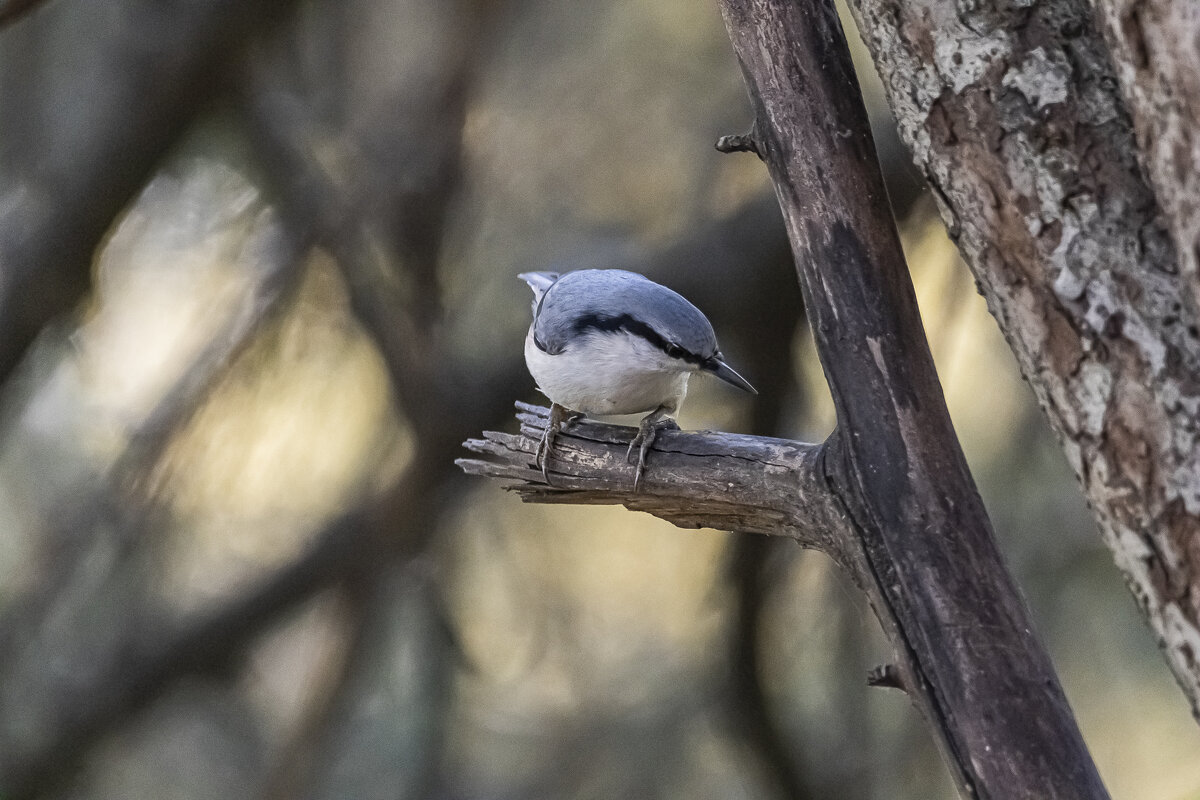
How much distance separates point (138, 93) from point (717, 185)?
139 cm

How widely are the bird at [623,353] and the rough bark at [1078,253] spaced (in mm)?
521

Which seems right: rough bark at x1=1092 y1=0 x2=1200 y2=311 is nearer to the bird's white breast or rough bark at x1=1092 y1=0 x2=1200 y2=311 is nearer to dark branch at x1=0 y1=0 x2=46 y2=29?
the bird's white breast

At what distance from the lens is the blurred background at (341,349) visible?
2375 millimetres

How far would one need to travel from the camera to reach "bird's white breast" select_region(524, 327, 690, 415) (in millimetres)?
1278

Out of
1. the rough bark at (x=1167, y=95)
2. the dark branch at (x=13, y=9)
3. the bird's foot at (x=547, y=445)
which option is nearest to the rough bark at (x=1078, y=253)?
the rough bark at (x=1167, y=95)

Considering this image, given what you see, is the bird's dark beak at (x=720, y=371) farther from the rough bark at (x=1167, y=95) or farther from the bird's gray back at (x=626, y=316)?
the rough bark at (x=1167, y=95)

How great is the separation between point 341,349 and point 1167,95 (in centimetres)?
220

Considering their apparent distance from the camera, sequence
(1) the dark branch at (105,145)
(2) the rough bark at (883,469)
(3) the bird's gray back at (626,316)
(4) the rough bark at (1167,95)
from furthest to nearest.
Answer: (1) the dark branch at (105,145), (3) the bird's gray back at (626,316), (2) the rough bark at (883,469), (4) the rough bark at (1167,95)

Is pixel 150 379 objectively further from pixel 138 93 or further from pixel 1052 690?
pixel 1052 690

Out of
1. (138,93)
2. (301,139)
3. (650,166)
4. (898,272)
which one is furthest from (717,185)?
(898,272)

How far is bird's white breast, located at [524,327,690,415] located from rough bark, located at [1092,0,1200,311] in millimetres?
700

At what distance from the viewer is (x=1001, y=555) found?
2.99 ft

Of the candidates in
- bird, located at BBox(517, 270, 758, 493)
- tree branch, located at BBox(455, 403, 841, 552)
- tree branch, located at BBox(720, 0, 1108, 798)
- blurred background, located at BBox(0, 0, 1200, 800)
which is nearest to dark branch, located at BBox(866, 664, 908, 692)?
tree branch, located at BBox(720, 0, 1108, 798)

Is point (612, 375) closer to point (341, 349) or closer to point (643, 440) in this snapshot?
point (643, 440)
